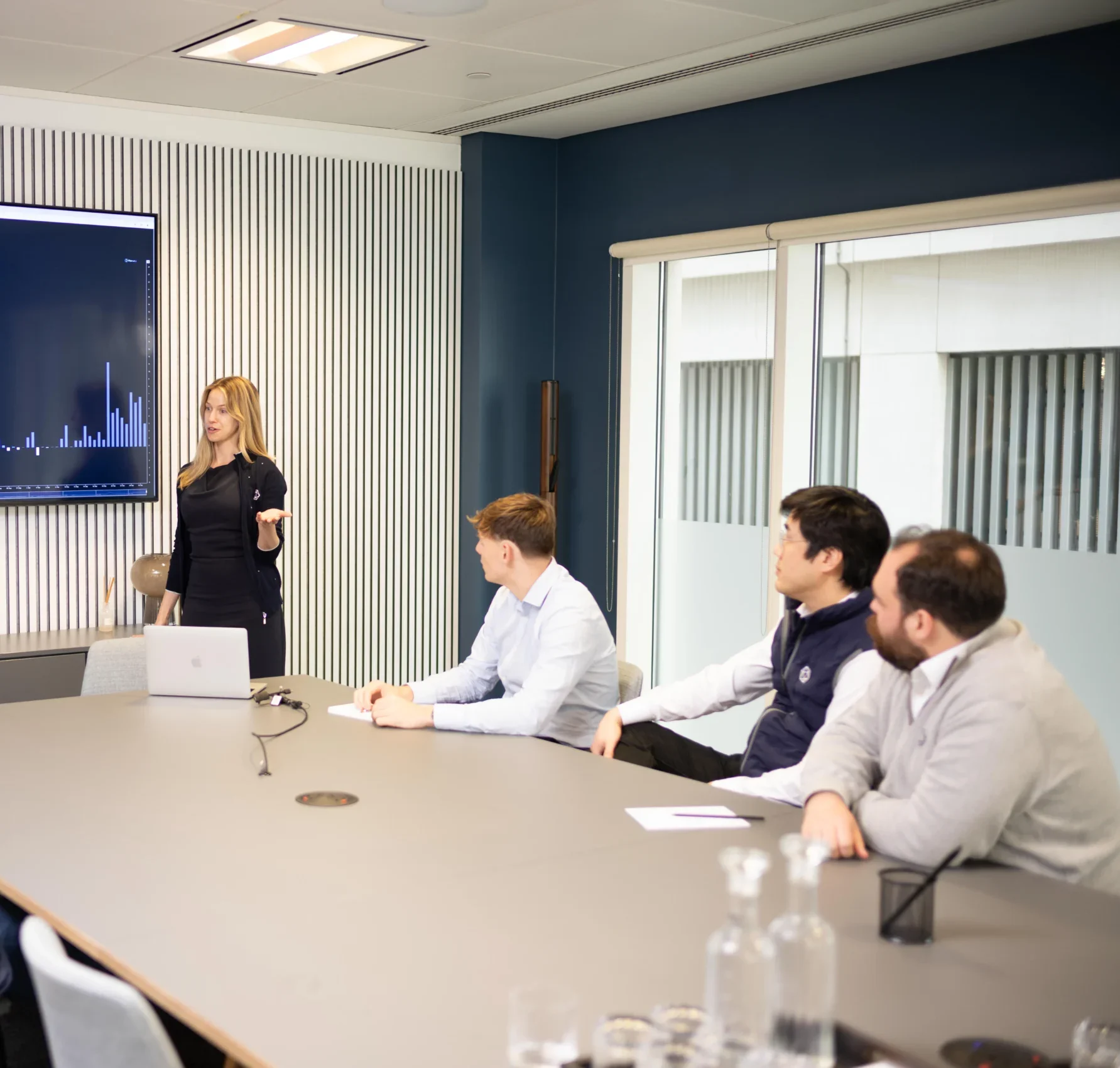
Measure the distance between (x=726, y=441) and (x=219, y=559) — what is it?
224cm

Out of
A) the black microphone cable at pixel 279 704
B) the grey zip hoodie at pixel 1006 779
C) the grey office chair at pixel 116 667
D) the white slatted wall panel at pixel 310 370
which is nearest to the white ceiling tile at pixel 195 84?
the white slatted wall panel at pixel 310 370

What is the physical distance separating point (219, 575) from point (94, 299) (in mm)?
1455

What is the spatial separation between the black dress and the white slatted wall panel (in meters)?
1.01

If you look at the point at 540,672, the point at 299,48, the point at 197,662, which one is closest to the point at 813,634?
the point at 540,672

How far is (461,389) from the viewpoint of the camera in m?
6.51

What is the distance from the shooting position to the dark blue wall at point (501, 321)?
6.31 metres

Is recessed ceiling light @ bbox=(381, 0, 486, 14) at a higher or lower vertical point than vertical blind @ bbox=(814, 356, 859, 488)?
higher

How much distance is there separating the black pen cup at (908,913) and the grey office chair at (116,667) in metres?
2.60

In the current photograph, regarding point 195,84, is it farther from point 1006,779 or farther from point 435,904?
point 1006,779

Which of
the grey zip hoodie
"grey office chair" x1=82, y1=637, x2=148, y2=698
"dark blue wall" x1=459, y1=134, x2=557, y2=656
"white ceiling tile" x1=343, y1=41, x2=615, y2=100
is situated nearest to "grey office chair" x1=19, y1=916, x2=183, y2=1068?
the grey zip hoodie

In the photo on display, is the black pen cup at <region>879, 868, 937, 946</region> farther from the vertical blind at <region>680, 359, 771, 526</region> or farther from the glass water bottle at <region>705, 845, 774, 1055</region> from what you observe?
the vertical blind at <region>680, 359, 771, 526</region>

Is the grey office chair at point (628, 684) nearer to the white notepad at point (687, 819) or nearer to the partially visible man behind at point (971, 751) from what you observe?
the white notepad at point (687, 819)

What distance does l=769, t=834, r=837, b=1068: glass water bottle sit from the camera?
4.88 ft

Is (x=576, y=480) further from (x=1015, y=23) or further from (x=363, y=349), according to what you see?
(x=1015, y=23)
